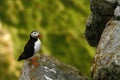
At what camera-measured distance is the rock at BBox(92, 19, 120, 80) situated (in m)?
15.3

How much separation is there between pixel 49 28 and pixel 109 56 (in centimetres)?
3517

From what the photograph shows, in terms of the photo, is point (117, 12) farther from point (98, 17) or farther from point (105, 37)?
point (98, 17)

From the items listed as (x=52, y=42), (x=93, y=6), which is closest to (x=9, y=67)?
(x=52, y=42)

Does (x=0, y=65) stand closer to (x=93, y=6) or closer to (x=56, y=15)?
(x=56, y=15)

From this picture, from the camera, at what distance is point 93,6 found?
18.6 m

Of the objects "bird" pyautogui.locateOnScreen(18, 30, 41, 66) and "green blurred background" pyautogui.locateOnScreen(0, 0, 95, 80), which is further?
"green blurred background" pyautogui.locateOnScreen(0, 0, 95, 80)

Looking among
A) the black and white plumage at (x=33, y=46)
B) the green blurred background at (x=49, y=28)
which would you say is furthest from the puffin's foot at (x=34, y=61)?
the green blurred background at (x=49, y=28)

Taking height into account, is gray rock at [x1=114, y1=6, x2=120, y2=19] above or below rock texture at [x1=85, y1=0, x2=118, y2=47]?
below

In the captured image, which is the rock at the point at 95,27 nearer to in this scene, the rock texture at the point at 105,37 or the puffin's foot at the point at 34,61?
the rock texture at the point at 105,37

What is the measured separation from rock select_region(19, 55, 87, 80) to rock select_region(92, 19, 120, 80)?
3.65 ft

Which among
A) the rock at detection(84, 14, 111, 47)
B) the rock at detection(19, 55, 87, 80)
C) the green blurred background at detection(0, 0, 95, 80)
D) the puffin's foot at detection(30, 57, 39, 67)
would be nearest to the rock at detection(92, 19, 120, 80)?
the rock at detection(19, 55, 87, 80)

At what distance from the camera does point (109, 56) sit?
1568 cm

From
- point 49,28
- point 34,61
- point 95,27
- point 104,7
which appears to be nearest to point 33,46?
point 34,61

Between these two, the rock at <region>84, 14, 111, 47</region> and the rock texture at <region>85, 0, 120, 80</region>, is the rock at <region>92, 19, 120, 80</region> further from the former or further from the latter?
the rock at <region>84, 14, 111, 47</region>
